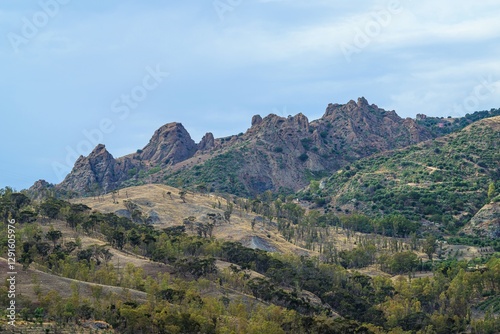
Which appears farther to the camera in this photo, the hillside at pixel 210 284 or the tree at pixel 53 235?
the tree at pixel 53 235

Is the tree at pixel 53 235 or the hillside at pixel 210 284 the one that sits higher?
the tree at pixel 53 235

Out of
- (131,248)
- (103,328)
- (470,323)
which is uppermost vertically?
(131,248)

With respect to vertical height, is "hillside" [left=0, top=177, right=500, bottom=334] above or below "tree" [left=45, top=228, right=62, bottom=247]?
below

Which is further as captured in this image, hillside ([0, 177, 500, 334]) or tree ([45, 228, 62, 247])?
tree ([45, 228, 62, 247])

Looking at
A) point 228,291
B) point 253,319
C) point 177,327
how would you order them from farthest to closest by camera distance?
point 228,291 < point 253,319 < point 177,327

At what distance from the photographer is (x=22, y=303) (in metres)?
110

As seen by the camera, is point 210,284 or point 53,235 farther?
point 53,235

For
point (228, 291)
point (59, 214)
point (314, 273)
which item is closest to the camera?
point (228, 291)

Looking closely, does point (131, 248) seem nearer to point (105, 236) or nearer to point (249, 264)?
point (105, 236)

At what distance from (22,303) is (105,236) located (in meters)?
64.3

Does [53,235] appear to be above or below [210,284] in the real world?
above

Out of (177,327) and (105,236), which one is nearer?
(177,327)

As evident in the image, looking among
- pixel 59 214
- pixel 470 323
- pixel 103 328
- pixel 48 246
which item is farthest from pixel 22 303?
pixel 470 323

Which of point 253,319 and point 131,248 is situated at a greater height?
point 131,248
